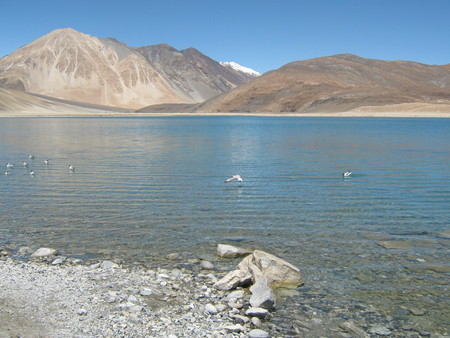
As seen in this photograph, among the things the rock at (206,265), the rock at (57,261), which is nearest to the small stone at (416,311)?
the rock at (206,265)

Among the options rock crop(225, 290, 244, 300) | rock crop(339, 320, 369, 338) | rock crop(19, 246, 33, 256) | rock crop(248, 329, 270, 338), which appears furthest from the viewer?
rock crop(19, 246, 33, 256)

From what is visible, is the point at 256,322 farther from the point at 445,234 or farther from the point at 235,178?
the point at 235,178

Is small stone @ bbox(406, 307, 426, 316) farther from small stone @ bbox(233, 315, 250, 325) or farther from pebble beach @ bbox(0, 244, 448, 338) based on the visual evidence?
small stone @ bbox(233, 315, 250, 325)

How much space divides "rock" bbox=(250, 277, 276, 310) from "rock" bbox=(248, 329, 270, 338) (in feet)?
2.55

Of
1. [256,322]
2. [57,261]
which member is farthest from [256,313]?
[57,261]

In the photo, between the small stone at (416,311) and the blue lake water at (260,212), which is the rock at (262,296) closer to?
the blue lake water at (260,212)

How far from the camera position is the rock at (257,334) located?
6250mm

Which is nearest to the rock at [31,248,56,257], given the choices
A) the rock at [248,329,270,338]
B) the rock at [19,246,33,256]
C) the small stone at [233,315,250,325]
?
the rock at [19,246,33,256]

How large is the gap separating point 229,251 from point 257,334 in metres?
3.27

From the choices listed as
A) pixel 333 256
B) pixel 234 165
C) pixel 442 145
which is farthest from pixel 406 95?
pixel 333 256

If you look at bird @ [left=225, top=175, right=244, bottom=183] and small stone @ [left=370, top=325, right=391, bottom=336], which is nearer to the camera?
small stone @ [left=370, top=325, right=391, bottom=336]

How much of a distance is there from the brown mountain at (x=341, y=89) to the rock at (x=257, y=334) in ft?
346

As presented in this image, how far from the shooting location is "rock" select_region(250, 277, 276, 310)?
7.13 metres

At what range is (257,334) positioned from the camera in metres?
6.28
